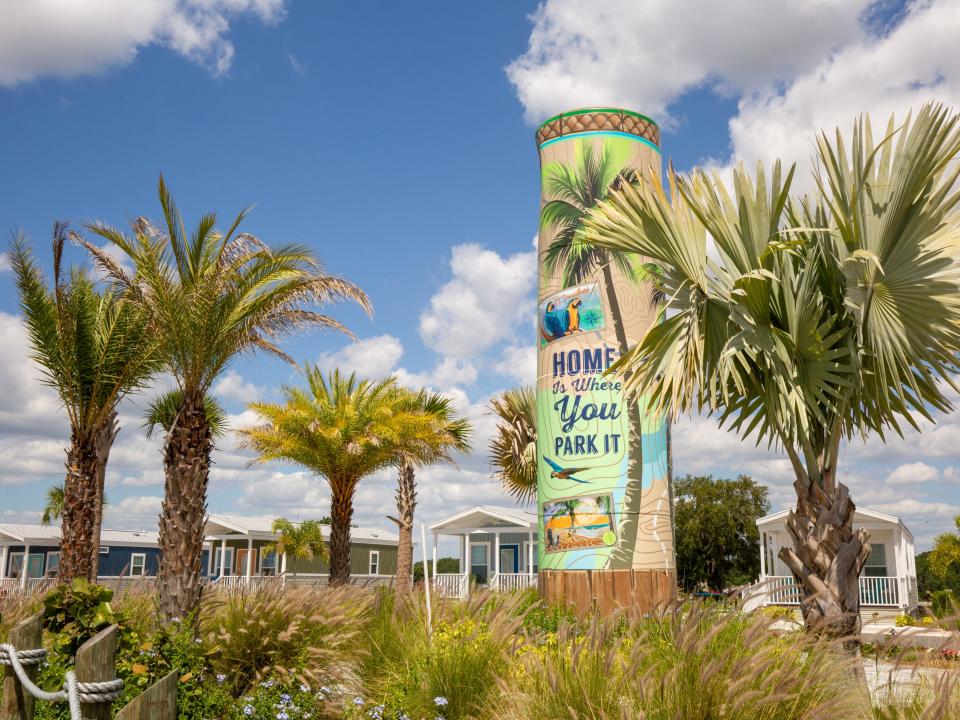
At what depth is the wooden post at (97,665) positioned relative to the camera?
13.4 ft

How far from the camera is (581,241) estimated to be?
12.7 metres

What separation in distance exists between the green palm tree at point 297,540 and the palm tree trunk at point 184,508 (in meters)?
31.4

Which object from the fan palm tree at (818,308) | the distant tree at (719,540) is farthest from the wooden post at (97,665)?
the distant tree at (719,540)

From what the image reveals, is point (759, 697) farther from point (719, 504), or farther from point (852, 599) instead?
point (719, 504)

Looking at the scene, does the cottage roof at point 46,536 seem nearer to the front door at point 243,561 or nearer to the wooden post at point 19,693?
the front door at point 243,561

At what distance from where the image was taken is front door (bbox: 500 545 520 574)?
37.7 metres

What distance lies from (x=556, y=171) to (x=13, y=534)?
40.6 metres

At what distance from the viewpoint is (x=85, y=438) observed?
17.1m

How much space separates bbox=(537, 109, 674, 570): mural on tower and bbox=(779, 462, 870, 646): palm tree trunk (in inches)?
170

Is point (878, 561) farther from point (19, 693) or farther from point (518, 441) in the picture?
point (19, 693)

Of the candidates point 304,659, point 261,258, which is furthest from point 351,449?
point 304,659

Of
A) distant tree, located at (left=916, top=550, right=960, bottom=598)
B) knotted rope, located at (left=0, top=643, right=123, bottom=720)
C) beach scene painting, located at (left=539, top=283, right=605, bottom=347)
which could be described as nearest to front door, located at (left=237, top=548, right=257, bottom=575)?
distant tree, located at (left=916, top=550, right=960, bottom=598)

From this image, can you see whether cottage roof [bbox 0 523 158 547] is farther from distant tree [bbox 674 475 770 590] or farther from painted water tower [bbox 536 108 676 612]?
painted water tower [bbox 536 108 676 612]

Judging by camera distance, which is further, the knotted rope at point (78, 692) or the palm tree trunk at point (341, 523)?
the palm tree trunk at point (341, 523)
